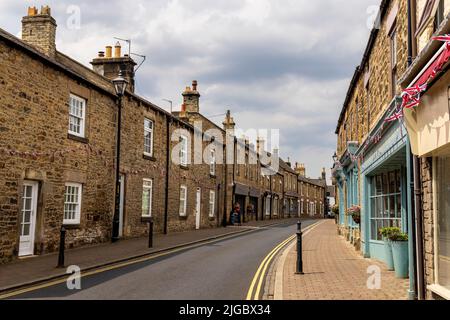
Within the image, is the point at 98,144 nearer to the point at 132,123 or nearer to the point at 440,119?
the point at 132,123

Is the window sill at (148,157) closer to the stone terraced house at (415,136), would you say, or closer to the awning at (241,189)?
the stone terraced house at (415,136)

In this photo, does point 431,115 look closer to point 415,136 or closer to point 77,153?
point 415,136

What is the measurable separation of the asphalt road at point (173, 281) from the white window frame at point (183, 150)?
11850mm

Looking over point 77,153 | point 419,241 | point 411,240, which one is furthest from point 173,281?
point 77,153

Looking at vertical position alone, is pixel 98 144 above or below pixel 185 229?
above

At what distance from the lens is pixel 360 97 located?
53.1 feet

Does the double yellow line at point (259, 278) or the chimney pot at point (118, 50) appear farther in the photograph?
the chimney pot at point (118, 50)

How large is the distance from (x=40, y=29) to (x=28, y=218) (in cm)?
659

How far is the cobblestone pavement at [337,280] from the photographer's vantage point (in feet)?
26.9

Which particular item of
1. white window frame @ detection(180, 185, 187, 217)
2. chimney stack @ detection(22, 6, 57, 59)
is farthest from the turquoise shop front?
white window frame @ detection(180, 185, 187, 217)

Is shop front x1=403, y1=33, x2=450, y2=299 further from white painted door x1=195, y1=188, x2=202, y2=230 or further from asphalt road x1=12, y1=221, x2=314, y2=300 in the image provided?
white painted door x1=195, y1=188, x2=202, y2=230

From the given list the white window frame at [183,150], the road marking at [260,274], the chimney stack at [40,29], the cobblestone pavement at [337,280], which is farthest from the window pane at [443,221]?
the white window frame at [183,150]
